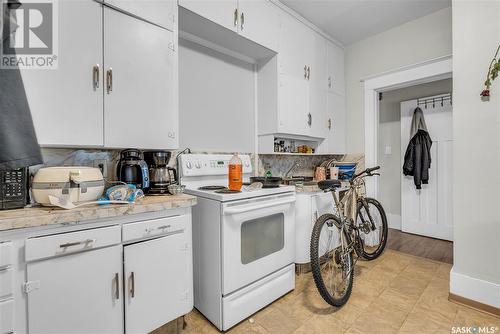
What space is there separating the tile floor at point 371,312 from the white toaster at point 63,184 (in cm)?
110

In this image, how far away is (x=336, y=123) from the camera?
313 cm

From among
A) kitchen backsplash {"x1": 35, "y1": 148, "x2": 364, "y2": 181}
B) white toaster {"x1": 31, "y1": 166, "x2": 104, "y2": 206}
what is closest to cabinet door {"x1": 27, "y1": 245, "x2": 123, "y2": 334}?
white toaster {"x1": 31, "y1": 166, "x2": 104, "y2": 206}

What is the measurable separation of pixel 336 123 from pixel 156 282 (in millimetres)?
2765

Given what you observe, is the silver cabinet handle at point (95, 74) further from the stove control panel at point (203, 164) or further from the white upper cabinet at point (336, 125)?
the white upper cabinet at point (336, 125)

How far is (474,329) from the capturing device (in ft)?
5.01

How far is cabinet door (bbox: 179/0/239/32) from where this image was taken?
1.70 meters

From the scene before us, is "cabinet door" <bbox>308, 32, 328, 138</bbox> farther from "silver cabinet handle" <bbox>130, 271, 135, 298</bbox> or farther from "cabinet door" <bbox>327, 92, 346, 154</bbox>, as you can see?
"silver cabinet handle" <bbox>130, 271, 135, 298</bbox>

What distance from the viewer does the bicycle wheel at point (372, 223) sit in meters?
2.37

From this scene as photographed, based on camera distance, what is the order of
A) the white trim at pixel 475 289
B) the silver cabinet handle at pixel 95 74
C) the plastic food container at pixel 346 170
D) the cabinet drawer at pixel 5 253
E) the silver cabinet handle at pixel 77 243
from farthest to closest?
the plastic food container at pixel 346 170 < the white trim at pixel 475 289 < the silver cabinet handle at pixel 95 74 < the silver cabinet handle at pixel 77 243 < the cabinet drawer at pixel 5 253

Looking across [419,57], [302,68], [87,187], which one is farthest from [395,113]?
[87,187]

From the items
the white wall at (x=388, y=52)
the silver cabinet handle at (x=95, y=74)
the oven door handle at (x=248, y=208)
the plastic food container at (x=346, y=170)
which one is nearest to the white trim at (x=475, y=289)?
the plastic food container at (x=346, y=170)

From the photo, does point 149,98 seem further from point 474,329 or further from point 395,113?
point 395,113

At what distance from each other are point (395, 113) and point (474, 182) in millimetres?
2365

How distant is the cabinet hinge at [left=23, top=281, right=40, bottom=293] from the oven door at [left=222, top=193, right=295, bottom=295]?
2.93 feet
